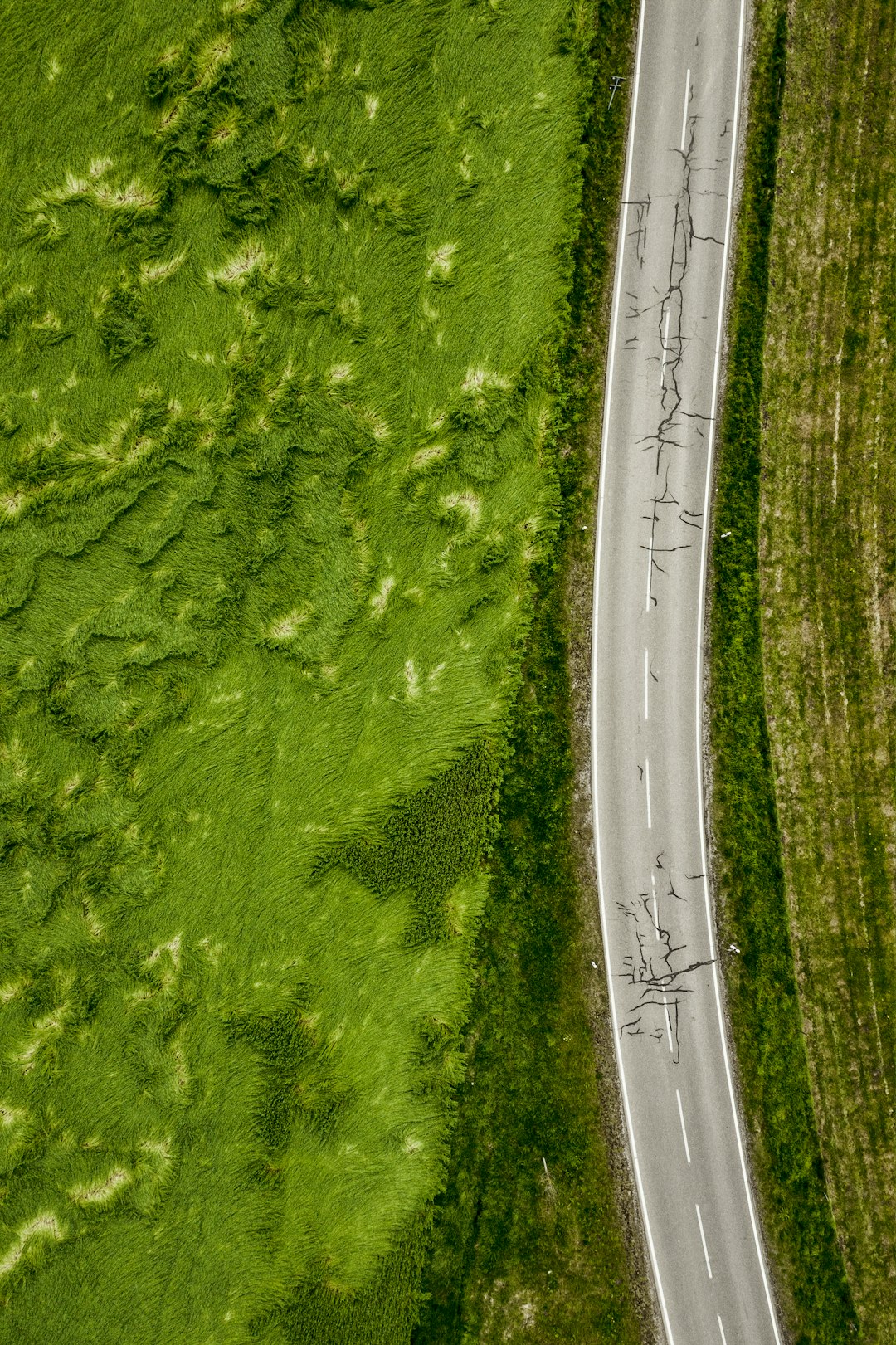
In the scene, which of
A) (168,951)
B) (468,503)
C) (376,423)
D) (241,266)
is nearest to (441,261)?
(376,423)

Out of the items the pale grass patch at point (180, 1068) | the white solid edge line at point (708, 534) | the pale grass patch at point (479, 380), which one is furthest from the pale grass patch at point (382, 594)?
the pale grass patch at point (180, 1068)

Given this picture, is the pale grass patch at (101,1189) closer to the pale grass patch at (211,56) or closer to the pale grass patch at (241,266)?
the pale grass patch at (241,266)

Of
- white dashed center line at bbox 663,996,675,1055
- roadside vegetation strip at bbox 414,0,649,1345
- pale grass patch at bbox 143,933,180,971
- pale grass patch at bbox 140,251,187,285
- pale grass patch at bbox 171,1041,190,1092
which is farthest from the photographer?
white dashed center line at bbox 663,996,675,1055

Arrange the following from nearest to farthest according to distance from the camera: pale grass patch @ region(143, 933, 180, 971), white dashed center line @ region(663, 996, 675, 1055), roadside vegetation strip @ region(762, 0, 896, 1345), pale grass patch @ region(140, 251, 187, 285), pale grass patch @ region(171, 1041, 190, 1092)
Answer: pale grass patch @ region(171, 1041, 190, 1092)
pale grass patch @ region(143, 933, 180, 971)
pale grass patch @ region(140, 251, 187, 285)
white dashed center line @ region(663, 996, 675, 1055)
roadside vegetation strip @ region(762, 0, 896, 1345)

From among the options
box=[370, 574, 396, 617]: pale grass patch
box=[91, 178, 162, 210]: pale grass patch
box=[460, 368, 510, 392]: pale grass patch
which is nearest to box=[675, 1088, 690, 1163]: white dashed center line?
box=[370, 574, 396, 617]: pale grass patch

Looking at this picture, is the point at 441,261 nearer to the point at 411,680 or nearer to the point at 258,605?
the point at 258,605

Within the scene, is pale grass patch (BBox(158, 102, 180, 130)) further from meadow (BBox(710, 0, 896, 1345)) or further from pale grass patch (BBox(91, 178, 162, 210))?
meadow (BBox(710, 0, 896, 1345))

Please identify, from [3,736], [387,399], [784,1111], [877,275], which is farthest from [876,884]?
[3,736]
